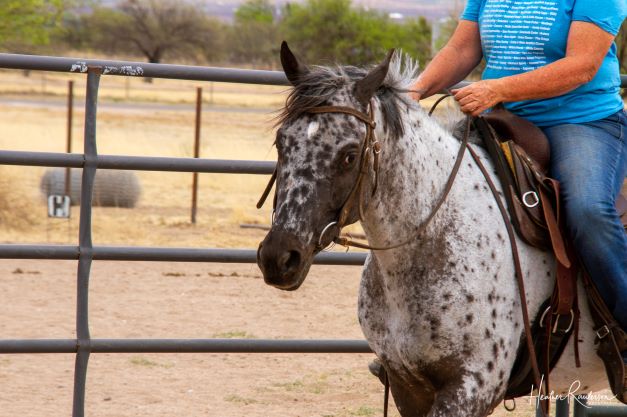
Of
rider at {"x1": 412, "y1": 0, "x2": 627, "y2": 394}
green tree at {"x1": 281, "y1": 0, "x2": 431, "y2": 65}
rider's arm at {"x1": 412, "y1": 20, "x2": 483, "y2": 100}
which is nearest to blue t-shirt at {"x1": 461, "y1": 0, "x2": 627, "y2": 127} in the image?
rider at {"x1": 412, "y1": 0, "x2": 627, "y2": 394}

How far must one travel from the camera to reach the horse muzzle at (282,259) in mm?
2803

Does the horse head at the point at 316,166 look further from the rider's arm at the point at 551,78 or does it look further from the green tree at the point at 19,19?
the green tree at the point at 19,19

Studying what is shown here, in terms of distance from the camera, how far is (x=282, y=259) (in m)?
2.79

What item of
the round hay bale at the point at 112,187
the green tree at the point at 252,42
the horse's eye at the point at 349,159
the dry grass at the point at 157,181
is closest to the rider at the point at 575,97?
the horse's eye at the point at 349,159

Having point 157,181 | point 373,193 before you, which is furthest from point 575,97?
point 157,181

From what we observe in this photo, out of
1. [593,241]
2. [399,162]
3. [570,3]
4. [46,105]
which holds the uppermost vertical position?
[570,3]

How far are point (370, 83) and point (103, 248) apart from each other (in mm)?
1982

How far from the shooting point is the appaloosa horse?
2949 mm

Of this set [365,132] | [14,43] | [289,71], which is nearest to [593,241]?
[365,132]

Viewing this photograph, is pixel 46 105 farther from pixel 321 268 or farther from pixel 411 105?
pixel 411 105

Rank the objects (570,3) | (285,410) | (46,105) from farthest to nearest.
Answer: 1. (46,105)
2. (285,410)
3. (570,3)

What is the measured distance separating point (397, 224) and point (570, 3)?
102 centimetres

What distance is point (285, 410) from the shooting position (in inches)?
224

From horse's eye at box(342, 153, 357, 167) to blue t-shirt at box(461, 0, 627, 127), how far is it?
0.98 m
